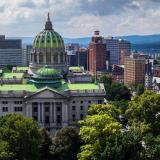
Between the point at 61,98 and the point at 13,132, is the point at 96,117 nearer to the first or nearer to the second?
the point at 13,132

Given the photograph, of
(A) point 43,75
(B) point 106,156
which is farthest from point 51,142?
(A) point 43,75

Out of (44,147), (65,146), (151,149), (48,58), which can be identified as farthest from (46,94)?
(151,149)

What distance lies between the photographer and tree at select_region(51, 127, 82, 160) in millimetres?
82625

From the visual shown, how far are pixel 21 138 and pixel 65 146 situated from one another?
8704 millimetres

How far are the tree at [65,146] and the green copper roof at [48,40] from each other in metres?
60.8

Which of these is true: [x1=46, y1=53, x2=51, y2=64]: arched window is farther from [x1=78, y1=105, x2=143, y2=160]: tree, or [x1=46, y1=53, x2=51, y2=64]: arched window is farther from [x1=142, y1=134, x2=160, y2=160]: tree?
[x1=142, y1=134, x2=160, y2=160]: tree

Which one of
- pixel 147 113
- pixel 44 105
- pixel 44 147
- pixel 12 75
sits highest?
pixel 12 75

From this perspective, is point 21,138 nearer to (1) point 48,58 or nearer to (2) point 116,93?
(1) point 48,58

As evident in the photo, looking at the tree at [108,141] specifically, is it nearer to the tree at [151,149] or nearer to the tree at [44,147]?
the tree at [151,149]

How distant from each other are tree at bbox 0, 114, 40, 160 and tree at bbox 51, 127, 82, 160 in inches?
168

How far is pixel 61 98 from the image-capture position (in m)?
115

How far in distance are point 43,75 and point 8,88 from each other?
8.40 meters

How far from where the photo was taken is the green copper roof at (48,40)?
143 metres

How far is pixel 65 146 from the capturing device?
272 ft
